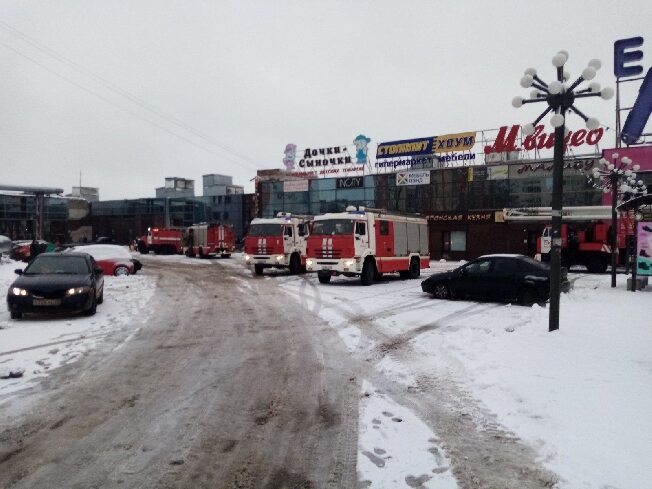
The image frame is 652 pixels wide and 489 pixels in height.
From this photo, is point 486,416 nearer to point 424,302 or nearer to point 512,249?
point 424,302

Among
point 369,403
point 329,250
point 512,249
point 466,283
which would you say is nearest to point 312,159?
point 512,249

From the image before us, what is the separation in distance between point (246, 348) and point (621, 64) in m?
32.7

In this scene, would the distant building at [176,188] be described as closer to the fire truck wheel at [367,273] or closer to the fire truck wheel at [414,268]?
the fire truck wheel at [414,268]

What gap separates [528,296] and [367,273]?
6919mm

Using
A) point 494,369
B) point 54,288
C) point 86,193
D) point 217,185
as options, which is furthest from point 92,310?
point 86,193

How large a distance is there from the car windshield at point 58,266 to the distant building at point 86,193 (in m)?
68.6

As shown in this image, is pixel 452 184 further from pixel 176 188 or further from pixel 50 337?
pixel 176 188

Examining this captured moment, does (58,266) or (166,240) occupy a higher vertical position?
(58,266)

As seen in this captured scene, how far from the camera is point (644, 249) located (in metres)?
16.0

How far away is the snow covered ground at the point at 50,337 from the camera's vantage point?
748cm

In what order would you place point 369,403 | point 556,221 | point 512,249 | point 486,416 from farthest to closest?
point 512,249, point 556,221, point 369,403, point 486,416

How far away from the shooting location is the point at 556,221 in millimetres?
9547

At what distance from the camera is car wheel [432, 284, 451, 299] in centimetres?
1547

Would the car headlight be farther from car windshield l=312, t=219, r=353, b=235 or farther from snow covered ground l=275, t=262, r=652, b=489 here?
car windshield l=312, t=219, r=353, b=235
